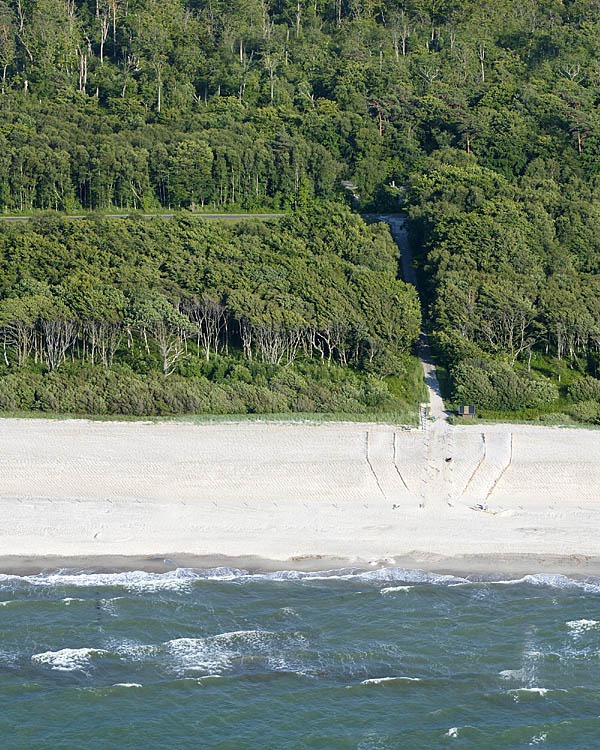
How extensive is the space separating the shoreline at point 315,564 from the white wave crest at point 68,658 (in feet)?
13.7

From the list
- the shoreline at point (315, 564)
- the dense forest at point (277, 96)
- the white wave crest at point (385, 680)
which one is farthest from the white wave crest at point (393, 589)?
the dense forest at point (277, 96)

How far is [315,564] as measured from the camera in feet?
124

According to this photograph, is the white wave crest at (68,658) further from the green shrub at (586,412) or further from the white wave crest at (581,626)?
the green shrub at (586,412)

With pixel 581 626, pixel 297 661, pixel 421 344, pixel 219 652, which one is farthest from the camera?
pixel 421 344

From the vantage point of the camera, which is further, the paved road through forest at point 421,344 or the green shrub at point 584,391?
the green shrub at point 584,391

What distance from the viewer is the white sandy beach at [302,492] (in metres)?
38.9

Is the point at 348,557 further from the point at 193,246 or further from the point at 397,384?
the point at 193,246

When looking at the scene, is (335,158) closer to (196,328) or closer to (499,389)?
(196,328)

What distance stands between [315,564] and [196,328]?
76.7 feet

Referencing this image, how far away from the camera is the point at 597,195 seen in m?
78.3

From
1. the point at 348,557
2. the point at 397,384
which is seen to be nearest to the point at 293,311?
the point at 397,384

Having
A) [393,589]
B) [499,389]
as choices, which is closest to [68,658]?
[393,589]

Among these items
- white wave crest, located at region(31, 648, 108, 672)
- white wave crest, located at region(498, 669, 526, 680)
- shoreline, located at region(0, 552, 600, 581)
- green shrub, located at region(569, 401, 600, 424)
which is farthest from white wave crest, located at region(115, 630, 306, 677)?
green shrub, located at region(569, 401, 600, 424)

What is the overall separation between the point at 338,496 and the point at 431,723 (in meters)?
13.4
